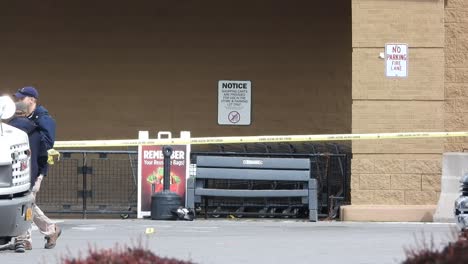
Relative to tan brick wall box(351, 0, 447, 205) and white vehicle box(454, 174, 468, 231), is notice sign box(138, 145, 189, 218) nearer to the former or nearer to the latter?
tan brick wall box(351, 0, 447, 205)

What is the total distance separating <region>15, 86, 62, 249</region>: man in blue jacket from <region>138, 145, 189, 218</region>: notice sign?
4745 mm

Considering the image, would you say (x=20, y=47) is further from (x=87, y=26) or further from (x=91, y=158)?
(x=91, y=158)

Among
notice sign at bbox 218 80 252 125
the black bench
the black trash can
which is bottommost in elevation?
the black trash can

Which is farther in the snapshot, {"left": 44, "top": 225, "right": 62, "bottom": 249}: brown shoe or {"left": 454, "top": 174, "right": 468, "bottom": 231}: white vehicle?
{"left": 44, "top": 225, "right": 62, "bottom": 249}: brown shoe

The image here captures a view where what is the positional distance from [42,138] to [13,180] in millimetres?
1165

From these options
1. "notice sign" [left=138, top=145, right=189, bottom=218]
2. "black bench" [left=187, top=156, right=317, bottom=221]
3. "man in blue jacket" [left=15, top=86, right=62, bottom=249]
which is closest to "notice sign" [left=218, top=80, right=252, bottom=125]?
"notice sign" [left=138, top=145, right=189, bottom=218]

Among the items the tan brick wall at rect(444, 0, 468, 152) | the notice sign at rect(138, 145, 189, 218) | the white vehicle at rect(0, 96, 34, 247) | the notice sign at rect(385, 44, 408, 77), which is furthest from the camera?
the tan brick wall at rect(444, 0, 468, 152)

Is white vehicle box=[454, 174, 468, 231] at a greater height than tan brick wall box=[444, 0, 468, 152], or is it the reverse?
tan brick wall box=[444, 0, 468, 152]

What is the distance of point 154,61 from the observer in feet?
66.5

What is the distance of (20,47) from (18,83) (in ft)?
2.33

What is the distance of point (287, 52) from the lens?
20109mm

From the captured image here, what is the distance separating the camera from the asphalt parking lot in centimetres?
1073

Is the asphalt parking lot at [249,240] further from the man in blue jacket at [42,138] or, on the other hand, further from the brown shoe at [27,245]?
the man in blue jacket at [42,138]

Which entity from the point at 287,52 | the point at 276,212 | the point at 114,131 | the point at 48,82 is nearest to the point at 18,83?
the point at 48,82
